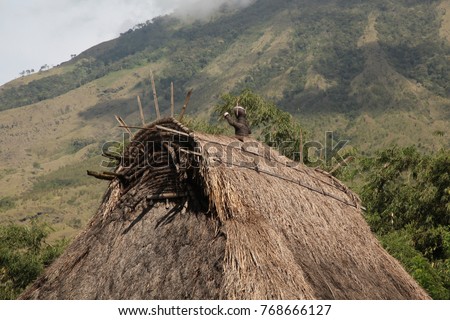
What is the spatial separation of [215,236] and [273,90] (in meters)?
122

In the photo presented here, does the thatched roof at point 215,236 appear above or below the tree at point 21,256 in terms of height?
above

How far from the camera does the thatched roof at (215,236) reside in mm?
6988

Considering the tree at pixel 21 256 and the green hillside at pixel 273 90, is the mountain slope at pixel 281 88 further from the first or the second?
the tree at pixel 21 256

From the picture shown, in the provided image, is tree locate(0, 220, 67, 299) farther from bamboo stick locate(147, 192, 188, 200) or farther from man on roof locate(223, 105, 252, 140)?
bamboo stick locate(147, 192, 188, 200)

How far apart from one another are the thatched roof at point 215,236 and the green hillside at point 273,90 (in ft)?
218

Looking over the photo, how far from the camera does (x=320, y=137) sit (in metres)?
89.8

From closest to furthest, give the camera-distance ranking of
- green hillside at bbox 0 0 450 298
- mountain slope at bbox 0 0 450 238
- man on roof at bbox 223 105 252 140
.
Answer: man on roof at bbox 223 105 252 140
green hillside at bbox 0 0 450 298
mountain slope at bbox 0 0 450 238

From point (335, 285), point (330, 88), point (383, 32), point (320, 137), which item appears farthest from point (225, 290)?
point (383, 32)

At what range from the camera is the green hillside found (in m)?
98.0

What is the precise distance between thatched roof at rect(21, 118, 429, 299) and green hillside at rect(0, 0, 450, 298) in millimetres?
66310

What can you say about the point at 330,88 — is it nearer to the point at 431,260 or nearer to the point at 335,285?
the point at 431,260

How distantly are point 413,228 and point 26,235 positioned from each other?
13574 mm

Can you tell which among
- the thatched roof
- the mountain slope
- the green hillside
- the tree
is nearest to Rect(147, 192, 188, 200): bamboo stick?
the thatched roof

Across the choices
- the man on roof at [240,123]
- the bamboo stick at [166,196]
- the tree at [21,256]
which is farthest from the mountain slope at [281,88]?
the bamboo stick at [166,196]
